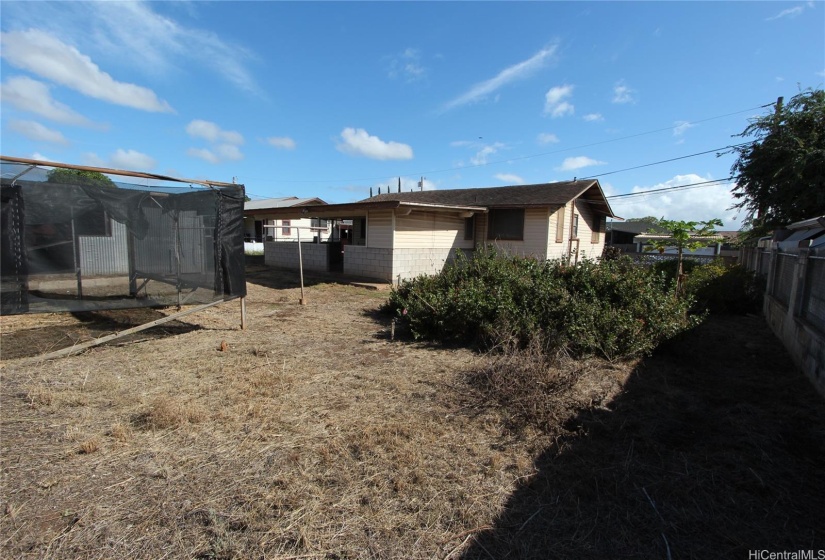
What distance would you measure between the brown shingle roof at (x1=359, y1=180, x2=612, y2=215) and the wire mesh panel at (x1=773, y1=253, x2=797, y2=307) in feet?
25.0

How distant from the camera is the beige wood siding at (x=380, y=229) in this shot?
512 inches

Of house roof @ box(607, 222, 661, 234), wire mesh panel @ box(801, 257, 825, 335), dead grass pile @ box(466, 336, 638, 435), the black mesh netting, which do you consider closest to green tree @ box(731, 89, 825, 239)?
wire mesh panel @ box(801, 257, 825, 335)

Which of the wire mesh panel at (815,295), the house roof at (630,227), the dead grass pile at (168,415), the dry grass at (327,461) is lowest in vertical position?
the dry grass at (327,461)

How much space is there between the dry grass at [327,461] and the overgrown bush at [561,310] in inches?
18.3

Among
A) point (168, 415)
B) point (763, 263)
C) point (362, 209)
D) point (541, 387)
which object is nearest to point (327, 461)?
point (168, 415)

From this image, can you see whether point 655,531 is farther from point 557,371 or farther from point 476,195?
point 476,195

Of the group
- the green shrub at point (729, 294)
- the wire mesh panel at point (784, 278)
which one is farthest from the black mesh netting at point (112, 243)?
the green shrub at point (729, 294)

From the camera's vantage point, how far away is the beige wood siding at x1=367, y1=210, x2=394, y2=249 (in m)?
13.0

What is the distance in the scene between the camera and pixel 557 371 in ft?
14.0

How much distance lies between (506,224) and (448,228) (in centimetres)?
274

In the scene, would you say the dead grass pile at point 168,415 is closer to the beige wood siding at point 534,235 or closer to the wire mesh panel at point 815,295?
the wire mesh panel at point 815,295

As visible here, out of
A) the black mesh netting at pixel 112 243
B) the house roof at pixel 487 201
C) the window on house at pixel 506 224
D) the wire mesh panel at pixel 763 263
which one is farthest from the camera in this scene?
the window on house at pixel 506 224

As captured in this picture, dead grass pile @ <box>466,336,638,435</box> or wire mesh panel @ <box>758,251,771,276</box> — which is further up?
wire mesh panel @ <box>758,251,771,276</box>

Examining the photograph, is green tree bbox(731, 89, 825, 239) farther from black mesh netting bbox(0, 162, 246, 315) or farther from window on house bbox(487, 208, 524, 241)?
black mesh netting bbox(0, 162, 246, 315)
